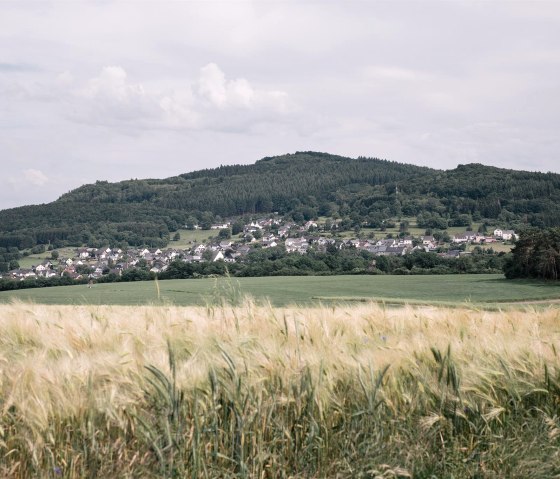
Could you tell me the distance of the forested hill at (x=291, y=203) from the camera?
120 metres

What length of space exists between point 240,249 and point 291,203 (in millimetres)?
68224

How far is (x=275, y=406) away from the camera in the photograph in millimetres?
4496

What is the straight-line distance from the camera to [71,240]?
11031 cm

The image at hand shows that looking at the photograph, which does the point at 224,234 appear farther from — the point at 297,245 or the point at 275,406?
the point at 275,406

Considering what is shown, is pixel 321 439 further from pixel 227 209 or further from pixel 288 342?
pixel 227 209

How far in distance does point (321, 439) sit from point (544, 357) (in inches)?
74.7

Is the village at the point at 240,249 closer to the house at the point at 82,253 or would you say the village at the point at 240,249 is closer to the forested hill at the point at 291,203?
the house at the point at 82,253

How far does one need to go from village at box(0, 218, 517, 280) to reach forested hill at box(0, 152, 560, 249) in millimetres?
10534

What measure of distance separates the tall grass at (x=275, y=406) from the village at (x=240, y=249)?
230 ft

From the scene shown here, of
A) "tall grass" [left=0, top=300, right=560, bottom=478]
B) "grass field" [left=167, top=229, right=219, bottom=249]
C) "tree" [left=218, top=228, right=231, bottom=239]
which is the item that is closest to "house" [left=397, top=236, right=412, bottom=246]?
"grass field" [left=167, top=229, right=219, bottom=249]

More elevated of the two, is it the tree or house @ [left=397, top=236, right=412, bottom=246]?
the tree

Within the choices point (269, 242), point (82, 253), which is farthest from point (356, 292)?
point (269, 242)

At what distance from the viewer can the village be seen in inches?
3142

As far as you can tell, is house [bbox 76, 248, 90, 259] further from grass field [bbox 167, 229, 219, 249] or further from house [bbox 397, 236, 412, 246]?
house [bbox 397, 236, 412, 246]
